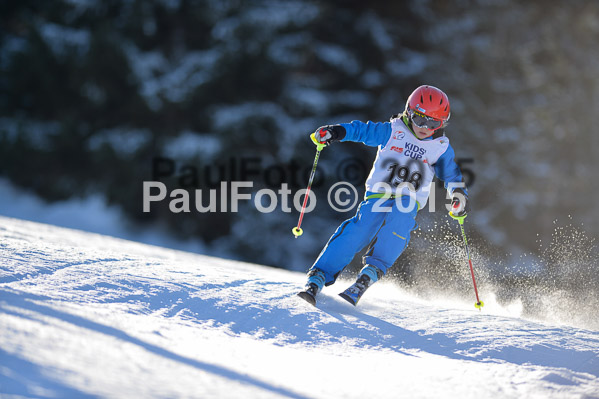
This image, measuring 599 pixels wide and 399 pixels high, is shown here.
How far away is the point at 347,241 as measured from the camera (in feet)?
11.8

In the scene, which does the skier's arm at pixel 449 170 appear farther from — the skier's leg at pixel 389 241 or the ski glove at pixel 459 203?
the skier's leg at pixel 389 241

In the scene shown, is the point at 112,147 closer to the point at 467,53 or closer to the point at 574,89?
the point at 467,53

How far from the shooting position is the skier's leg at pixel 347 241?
3.57m

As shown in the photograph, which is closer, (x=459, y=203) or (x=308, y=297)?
(x=308, y=297)

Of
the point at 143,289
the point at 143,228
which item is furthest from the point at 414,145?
the point at 143,228

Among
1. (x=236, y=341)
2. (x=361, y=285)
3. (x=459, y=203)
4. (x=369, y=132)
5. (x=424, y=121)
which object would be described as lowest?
(x=236, y=341)

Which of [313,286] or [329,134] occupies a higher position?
[329,134]

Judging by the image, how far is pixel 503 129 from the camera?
49.7 feet

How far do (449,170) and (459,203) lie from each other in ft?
0.77

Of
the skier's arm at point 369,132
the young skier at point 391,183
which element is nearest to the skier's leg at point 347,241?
the young skier at point 391,183

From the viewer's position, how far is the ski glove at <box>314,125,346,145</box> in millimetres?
3602

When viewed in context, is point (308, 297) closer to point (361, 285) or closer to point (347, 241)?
point (361, 285)

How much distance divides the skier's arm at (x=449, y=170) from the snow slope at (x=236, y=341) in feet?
2.75

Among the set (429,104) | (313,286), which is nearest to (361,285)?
(313,286)
